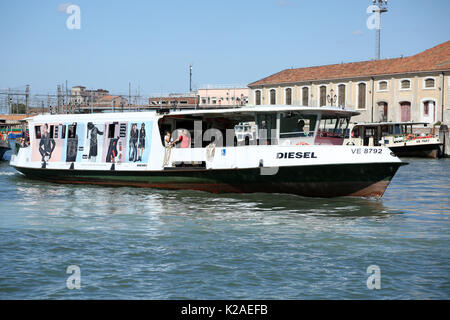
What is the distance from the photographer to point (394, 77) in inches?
2297

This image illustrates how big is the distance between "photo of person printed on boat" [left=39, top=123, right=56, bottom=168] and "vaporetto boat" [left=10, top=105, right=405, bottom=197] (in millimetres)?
36

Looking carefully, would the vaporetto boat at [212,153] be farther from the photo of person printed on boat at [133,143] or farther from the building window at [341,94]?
the building window at [341,94]

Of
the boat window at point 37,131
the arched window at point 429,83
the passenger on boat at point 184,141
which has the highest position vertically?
the arched window at point 429,83

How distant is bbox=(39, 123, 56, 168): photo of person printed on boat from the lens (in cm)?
2253

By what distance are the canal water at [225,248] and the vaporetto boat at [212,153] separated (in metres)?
0.64

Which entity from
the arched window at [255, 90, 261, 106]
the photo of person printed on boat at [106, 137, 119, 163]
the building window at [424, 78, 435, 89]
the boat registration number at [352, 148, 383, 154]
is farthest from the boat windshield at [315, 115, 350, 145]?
the arched window at [255, 90, 261, 106]

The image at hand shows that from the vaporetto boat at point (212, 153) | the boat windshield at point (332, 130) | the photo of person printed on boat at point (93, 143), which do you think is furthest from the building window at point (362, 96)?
the boat windshield at point (332, 130)

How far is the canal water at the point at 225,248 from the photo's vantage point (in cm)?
858

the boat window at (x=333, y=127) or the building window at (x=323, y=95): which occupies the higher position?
the building window at (x=323, y=95)

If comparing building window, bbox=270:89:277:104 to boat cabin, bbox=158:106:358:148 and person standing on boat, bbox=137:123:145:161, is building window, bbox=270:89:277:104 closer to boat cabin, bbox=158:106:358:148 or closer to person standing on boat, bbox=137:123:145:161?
person standing on boat, bbox=137:123:145:161

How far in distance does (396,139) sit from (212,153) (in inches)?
1175

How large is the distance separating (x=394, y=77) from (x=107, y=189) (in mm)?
43631
